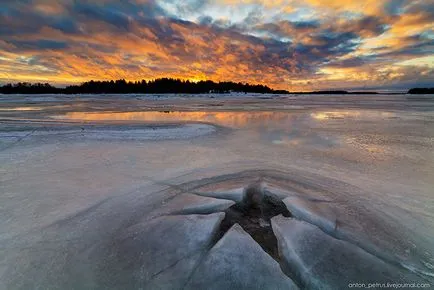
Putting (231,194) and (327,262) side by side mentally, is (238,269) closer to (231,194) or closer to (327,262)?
(327,262)

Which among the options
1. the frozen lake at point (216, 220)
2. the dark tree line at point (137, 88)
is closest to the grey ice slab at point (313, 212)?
the frozen lake at point (216, 220)

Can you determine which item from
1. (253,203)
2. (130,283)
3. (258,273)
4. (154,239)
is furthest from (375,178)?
(130,283)

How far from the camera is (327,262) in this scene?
182 cm

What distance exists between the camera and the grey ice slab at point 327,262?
169 centimetres

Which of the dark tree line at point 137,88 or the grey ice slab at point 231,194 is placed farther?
the dark tree line at point 137,88

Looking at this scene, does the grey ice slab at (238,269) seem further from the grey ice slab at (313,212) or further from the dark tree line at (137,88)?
the dark tree line at (137,88)

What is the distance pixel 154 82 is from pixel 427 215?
76053 mm

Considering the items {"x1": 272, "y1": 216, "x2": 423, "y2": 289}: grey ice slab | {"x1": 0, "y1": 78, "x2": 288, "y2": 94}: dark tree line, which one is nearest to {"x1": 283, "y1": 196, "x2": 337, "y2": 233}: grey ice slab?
{"x1": 272, "y1": 216, "x2": 423, "y2": 289}: grey ice slab

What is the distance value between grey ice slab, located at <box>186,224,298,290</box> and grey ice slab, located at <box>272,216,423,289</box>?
0.17 m

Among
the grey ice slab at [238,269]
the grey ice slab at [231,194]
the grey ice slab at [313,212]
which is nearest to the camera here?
the grey ice slab at [238,269]

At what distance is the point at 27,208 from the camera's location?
266cm

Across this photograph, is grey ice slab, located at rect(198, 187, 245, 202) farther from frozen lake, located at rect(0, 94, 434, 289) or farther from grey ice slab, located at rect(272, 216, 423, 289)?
grey ice slab, located at rect(272, 216, 423, 289)

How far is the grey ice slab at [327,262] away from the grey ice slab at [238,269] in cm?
17

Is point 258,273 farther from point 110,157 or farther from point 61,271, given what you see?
point 110,157
